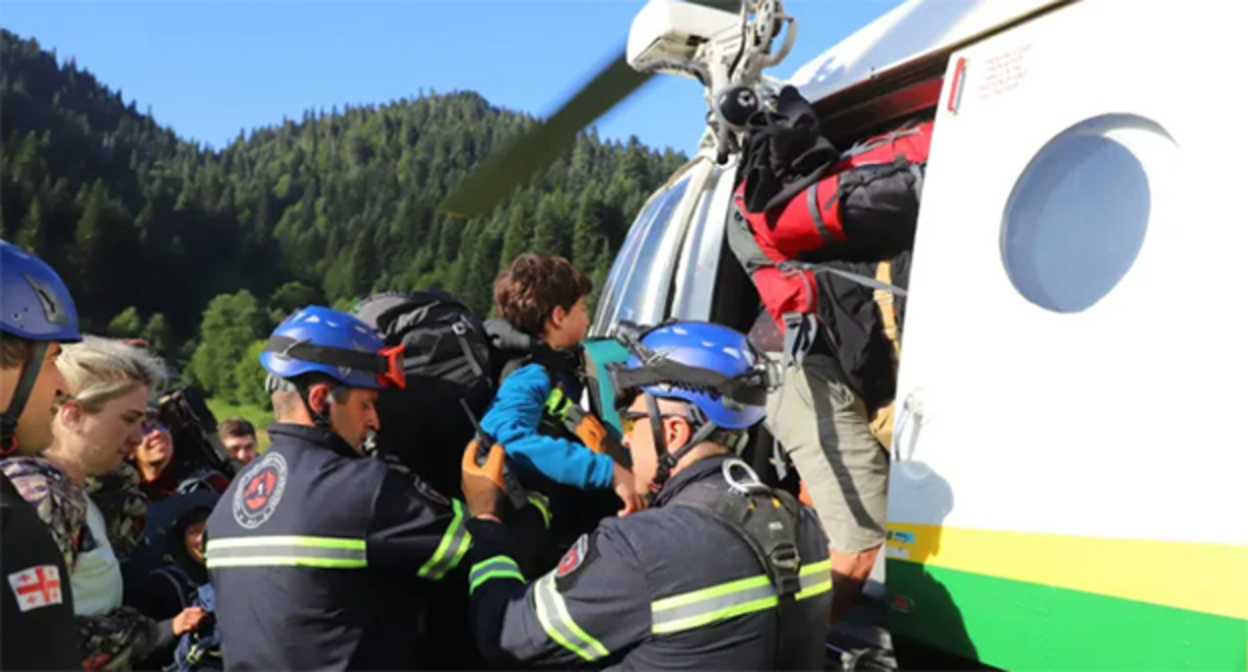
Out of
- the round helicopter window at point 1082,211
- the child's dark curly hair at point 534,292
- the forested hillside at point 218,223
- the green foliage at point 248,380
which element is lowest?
the green foliage at point 248,380

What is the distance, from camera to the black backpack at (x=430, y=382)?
128 inches

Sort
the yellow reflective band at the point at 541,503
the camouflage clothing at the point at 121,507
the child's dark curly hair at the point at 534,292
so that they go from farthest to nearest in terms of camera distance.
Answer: the child's dark curly hair at the point at 534,292 → the camouflage clothing at the point at 121,507 → the yellow reflective band at the point at 541,503

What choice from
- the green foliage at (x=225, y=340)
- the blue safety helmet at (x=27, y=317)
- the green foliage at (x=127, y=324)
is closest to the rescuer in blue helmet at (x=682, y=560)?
the blue safety helmet at (x=27, y=317)

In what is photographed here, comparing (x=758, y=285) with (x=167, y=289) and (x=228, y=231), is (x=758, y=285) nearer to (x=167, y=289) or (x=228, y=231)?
(x=167, y=289)

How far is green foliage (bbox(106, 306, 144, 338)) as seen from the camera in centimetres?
5075

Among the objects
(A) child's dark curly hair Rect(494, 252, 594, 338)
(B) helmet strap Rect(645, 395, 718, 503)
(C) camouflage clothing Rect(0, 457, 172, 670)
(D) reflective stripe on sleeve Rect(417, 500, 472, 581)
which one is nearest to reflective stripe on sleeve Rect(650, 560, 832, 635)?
(B) helmet strap Rect(645, 395, 718, 503)

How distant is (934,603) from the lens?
2.80 m

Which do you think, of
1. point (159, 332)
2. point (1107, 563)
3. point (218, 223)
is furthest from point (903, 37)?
point (218, 223)

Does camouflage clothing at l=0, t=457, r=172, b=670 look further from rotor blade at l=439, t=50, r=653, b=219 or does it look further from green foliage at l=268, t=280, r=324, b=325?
green foliage at l=268, t=280, r=324, b=325

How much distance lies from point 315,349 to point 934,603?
1.85 m

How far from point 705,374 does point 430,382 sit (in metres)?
1.17

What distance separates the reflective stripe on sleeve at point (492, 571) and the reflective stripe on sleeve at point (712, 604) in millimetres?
453

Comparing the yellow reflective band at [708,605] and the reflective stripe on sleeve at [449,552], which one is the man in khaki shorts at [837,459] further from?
the reflective stripe on sleeve at [449,552]

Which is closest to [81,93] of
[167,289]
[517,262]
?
[167,289]
